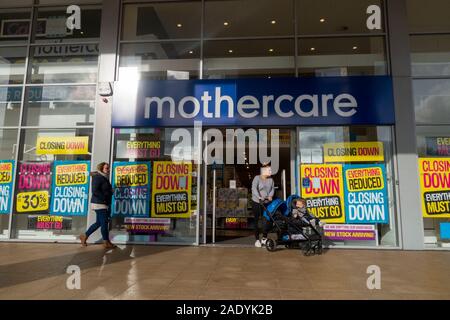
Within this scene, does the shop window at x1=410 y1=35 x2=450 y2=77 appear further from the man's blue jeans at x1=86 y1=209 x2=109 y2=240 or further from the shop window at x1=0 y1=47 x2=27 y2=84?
the shop window at x1=0 y1=47 x2=27 y2=84

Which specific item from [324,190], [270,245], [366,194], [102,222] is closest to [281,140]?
[324,190]

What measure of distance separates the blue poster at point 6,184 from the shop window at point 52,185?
164mm

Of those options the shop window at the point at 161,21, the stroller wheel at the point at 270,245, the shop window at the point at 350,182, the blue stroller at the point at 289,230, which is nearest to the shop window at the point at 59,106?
the shop window at the point at 161,21

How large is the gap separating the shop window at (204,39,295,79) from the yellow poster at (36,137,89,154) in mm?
3172

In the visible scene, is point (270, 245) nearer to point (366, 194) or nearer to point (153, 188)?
point (366, 194)

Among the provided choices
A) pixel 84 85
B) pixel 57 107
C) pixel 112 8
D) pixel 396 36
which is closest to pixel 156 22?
pixel 112 8

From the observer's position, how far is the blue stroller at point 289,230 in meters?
6.03

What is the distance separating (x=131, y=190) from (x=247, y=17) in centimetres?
480

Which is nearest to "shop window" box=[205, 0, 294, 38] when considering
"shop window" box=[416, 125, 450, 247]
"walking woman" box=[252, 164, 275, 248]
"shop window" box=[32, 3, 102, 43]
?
"shop window" box=[32, 3, 102, 43]

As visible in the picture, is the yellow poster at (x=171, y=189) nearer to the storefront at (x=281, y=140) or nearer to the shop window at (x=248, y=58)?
the storefront at (x=281, y=140)

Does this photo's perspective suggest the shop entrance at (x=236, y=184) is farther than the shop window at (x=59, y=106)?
No

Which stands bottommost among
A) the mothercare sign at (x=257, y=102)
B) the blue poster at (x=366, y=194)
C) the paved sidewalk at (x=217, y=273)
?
the paved sidewalk at (x=217, y=273)

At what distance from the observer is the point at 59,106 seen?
7973 millimetres

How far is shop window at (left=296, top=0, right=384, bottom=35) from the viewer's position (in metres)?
7.65
